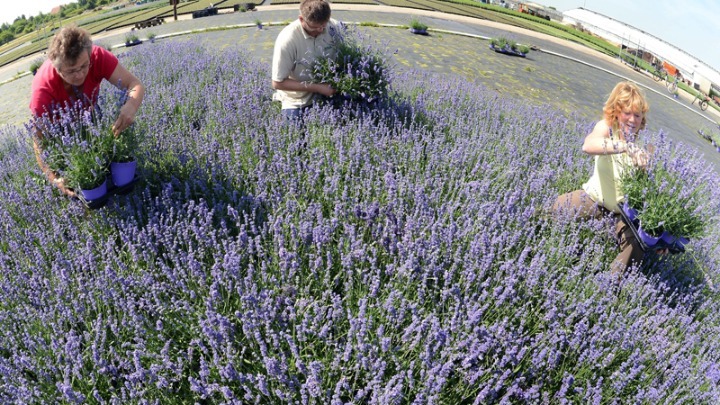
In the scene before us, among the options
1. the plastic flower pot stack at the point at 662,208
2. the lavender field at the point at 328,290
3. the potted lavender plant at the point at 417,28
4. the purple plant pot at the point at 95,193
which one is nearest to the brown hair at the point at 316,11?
the lavender field at the point at 328,290

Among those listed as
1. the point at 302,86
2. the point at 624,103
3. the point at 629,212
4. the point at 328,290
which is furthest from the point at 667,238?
the point at 302,86

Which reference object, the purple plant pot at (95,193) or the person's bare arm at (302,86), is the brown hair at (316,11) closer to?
the person's bare arm at (302,86)

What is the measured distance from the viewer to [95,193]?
8.51 ft

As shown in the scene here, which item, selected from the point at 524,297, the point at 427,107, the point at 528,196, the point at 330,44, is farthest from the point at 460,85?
the point at 524,297

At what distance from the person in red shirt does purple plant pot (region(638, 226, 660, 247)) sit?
330 cm

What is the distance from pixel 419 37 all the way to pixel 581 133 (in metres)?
6.44

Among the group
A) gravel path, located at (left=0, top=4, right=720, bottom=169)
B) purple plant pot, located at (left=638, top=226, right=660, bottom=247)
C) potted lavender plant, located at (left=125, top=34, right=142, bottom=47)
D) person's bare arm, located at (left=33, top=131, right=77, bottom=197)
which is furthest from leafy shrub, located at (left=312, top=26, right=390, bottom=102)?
potted lavender plant, located at (left=125, top=34, right=142, bottom=47)

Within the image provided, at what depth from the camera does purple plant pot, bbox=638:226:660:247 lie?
2.58 meters

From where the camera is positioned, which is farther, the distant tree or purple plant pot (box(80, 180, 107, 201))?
the distant tree

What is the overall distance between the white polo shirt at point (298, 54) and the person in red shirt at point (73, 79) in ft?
4.05

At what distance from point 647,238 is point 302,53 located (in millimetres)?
3079

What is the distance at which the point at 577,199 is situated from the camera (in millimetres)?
3094

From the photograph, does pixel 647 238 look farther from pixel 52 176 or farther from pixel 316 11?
pixel 52 176

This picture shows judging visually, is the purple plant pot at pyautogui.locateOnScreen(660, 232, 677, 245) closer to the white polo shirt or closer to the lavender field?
the lavender field
